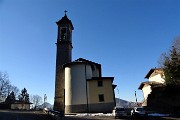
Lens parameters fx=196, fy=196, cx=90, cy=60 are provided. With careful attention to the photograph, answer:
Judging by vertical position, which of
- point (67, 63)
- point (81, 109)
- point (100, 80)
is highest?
point (67, 63)

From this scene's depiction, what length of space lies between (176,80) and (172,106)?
515 cm

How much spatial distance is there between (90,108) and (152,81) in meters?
16.5

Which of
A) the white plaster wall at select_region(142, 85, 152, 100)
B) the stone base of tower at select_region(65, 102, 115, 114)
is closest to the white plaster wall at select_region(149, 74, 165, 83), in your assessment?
the white plaster wall at select_region(142, 85, 152, 100)

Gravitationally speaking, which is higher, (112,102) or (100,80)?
(100,80)

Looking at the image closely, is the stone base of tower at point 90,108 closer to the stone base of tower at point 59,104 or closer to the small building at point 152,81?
the stone base of tower at point 59,104

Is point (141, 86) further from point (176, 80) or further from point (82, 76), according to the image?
point (82, 76)

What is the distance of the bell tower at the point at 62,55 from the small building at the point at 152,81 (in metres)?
18.2

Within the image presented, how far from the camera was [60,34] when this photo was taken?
46656 mm

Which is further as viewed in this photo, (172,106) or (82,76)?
(82,76)

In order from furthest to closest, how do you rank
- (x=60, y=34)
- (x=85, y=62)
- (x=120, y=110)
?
(x=60, y=34) → (x=85, y=62) → (x=120, y=110)

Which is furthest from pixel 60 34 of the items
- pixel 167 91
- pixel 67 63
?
pixel 167 91

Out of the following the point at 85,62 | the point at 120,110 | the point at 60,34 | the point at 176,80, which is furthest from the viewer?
the point at 60,34

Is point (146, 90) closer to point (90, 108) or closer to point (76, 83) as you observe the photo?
point (90, 108)

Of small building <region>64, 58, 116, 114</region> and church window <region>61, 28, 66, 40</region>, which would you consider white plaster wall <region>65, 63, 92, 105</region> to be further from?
church window <region>61, 28, 66, 40</region>
